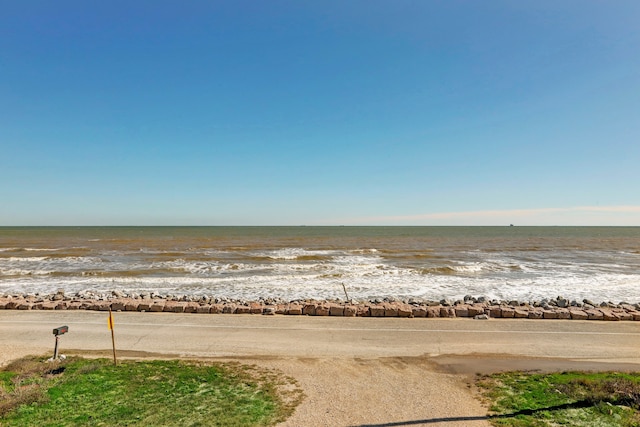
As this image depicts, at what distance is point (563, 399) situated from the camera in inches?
309

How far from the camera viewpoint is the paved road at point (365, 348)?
25.8ft

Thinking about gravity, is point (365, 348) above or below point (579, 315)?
below

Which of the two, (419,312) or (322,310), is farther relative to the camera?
(322,310)

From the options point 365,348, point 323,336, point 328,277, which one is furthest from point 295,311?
point 328,277

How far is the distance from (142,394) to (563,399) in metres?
9.00

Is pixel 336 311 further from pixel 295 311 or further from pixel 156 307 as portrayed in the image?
pixel 156 307

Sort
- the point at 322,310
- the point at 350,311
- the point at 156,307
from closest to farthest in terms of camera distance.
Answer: the point at 350,311, the point at 322,310, the point at 156,307

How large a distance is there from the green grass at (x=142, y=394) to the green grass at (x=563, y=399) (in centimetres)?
440

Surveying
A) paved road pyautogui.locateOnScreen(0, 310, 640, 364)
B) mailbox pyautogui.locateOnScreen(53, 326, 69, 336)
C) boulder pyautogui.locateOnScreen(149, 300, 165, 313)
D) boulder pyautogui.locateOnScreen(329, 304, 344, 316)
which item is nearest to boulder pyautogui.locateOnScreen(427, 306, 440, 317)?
paved road pyautogui.locateOnScreen(0, 310, 640, 364)

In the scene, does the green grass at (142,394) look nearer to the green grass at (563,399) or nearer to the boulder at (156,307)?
the green grass at (563,399)

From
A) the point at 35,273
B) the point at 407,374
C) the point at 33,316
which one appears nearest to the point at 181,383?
the point at 407,374

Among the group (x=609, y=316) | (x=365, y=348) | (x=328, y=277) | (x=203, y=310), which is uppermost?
(x=609, y=316)

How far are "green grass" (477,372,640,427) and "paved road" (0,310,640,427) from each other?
57 centimetres

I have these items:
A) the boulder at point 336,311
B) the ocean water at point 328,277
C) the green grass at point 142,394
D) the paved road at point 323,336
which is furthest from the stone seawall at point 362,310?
the green grass at point 142,394
